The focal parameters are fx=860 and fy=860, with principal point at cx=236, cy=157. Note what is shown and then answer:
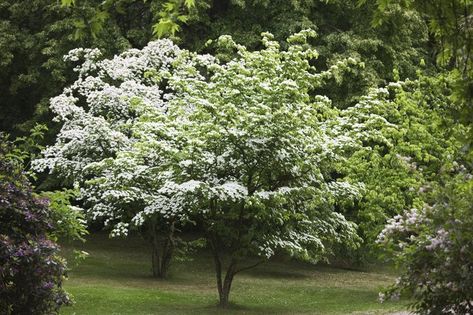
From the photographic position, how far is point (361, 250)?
26547 mm

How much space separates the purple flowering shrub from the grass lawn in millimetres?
5827

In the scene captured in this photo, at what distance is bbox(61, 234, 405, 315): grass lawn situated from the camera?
19156mm

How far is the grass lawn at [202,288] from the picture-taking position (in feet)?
62.8

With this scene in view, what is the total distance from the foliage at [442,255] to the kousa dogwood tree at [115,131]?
937cm

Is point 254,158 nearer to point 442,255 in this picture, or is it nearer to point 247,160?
point 247,160

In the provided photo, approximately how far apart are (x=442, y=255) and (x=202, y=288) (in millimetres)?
12536

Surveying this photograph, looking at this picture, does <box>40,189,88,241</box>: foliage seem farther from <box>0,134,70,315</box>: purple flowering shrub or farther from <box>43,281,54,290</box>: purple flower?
<box>43,281,54,290</box>: purple flower

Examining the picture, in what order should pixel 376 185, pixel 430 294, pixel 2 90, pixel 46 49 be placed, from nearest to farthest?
pixel 430 294 < pixel 376 185 < pixel 46 49 < pixel 2 90

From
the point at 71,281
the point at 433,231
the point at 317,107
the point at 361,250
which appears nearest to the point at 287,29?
the point at 361,250

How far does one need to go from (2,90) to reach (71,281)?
39.3ft

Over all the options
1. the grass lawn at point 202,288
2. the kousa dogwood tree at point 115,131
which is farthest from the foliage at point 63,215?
the kousa dogwood tree at point 115,131

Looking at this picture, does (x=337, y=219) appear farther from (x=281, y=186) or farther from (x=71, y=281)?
(x=71, y=281)

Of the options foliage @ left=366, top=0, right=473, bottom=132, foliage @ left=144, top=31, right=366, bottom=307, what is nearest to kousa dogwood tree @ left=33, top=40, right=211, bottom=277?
foliage @ left=144, top=31, right=366, bottom=307

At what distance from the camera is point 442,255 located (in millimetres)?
11266
